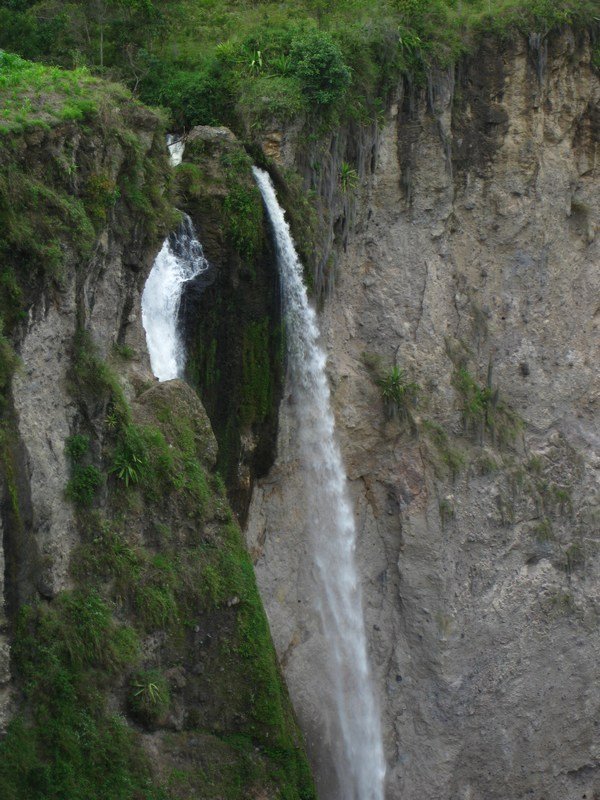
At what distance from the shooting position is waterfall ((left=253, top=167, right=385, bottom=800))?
21969 mm

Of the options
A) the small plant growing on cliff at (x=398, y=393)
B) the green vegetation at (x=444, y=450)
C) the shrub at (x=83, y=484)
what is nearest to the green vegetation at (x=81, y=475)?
the shrub at (x=83, y=484)

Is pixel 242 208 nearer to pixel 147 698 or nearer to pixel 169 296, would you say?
pixel 169 296

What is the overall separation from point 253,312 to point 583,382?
10349 millimetres

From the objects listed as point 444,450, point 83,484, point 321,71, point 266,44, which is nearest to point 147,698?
point 83,484

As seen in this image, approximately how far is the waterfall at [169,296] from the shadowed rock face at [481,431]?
185 inches

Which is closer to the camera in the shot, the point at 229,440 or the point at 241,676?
the point at 241,676

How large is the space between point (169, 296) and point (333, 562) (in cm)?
769

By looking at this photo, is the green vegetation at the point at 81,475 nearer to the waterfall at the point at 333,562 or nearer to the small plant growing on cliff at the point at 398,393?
the waterfall at the point at 333,562

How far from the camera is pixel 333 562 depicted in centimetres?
2298

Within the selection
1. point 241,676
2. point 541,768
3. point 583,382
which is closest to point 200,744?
point 241,676

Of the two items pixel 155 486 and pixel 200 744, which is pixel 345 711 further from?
pixel 155 486

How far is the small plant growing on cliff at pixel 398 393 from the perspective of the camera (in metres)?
24.0

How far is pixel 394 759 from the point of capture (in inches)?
931

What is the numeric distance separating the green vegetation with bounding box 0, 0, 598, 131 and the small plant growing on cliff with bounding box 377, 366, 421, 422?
6219 millimetres
